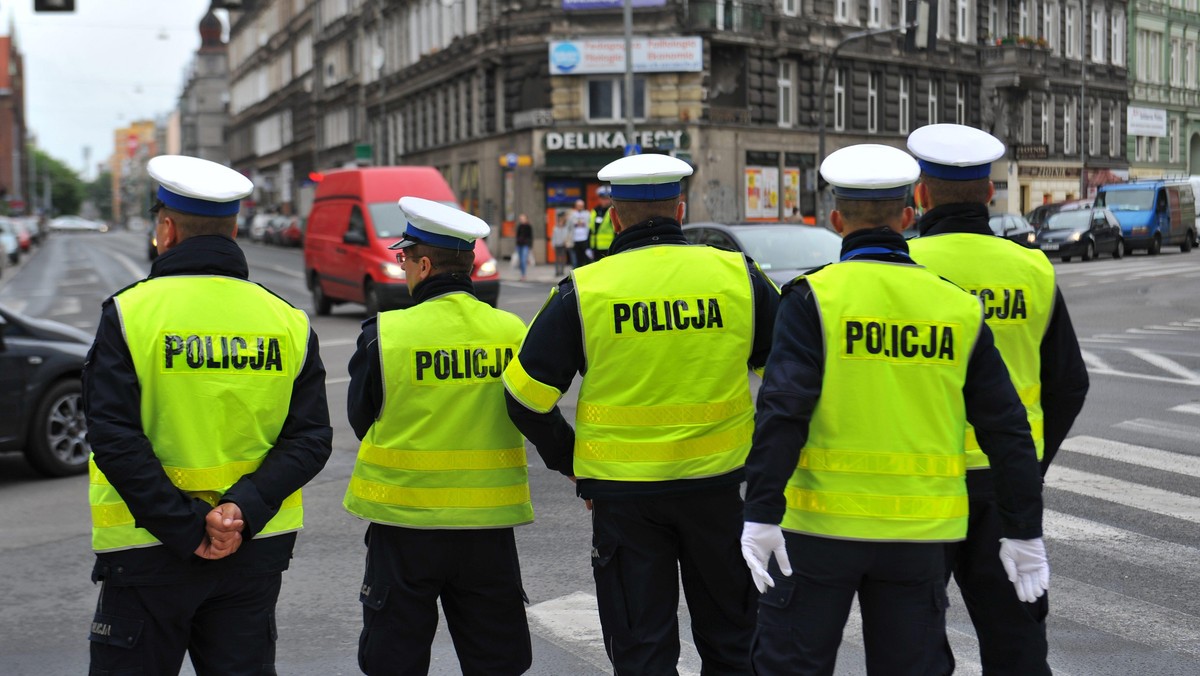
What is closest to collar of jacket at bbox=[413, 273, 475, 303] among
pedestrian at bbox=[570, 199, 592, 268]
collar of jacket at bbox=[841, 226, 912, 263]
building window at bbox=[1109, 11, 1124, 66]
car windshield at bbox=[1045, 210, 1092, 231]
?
collar of jacket at bbox=[841, 226, 912, 263]

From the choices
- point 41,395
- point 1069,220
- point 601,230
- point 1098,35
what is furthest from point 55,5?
point 1098,35

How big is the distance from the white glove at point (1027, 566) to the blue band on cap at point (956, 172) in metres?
1.14

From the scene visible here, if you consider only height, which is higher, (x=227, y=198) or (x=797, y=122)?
(x=797, y=122)

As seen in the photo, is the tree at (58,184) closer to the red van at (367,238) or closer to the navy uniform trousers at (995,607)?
the red van at (367,238)

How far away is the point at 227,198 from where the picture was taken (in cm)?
349

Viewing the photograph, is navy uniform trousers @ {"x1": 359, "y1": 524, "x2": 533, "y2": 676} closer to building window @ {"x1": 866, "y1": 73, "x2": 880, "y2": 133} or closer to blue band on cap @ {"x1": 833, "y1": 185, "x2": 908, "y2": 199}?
blue band on cap @ {"x1": 833, "y1": 185, "x2": 908, "y2": 199}

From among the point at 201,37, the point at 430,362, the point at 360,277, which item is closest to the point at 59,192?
the point at 201,37

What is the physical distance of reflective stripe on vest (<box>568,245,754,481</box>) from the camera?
399 cm

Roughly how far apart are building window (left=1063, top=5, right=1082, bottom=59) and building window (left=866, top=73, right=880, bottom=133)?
1524cm

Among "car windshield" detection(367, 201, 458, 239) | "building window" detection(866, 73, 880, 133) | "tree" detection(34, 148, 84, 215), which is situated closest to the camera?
"car windshield" detection(367, 201, 458, 239)

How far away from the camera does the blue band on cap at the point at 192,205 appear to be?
11.5 feet

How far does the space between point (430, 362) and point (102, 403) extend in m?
1.04

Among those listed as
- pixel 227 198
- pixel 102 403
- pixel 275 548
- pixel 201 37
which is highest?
pixel 201 37

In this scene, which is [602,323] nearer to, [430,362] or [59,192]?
[430,362]
